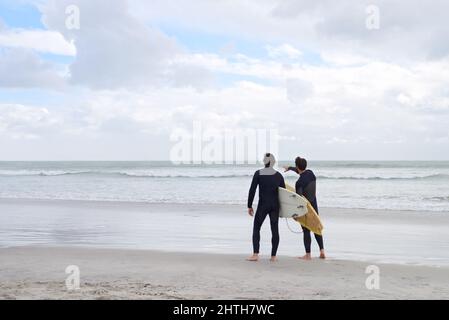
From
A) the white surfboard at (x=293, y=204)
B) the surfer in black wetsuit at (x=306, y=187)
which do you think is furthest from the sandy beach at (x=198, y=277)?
the white surfboard at (x=293, y=204)

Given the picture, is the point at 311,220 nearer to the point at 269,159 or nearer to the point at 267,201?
the point at 267,201

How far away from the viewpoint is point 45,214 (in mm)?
17219

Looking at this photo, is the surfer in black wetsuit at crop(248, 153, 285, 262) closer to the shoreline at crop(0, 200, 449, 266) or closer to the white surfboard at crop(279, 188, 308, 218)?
the white surfboard at crop(279, 188, 308, 218)

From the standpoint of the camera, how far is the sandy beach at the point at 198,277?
20.2ft

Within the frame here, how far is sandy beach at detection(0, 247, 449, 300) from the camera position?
617 cm

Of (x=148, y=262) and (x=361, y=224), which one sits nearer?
(x=148, y=262)

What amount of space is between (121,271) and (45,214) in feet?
34.6

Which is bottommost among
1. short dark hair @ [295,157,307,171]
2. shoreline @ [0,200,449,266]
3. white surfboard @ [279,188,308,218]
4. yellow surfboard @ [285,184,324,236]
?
shoreline @ [0,200,449,266]

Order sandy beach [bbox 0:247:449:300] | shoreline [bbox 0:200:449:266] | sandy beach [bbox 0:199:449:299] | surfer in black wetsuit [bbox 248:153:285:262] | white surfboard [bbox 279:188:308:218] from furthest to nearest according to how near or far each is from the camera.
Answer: shoreline [bbox 0:200:449:266]
white surfboard [bbox 279:188:308:218]
surfer in black wetsuit [bbox 248:153:285:262]
sandy beach [bbox 0:199:449:299]
sandy beach [bbox 0:247:449:300]

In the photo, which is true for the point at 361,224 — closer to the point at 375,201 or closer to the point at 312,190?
the point at 312,190

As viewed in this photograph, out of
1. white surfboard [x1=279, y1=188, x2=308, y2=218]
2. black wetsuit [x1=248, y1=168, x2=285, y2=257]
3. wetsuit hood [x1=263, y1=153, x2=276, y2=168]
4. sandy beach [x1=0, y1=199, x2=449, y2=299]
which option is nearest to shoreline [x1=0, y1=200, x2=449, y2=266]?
sandy beach [x1=0, y1=199, x2=449, y2=299]

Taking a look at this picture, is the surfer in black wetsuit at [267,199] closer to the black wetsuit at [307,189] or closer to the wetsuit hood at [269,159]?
the wetsuit hood at [269,159]
